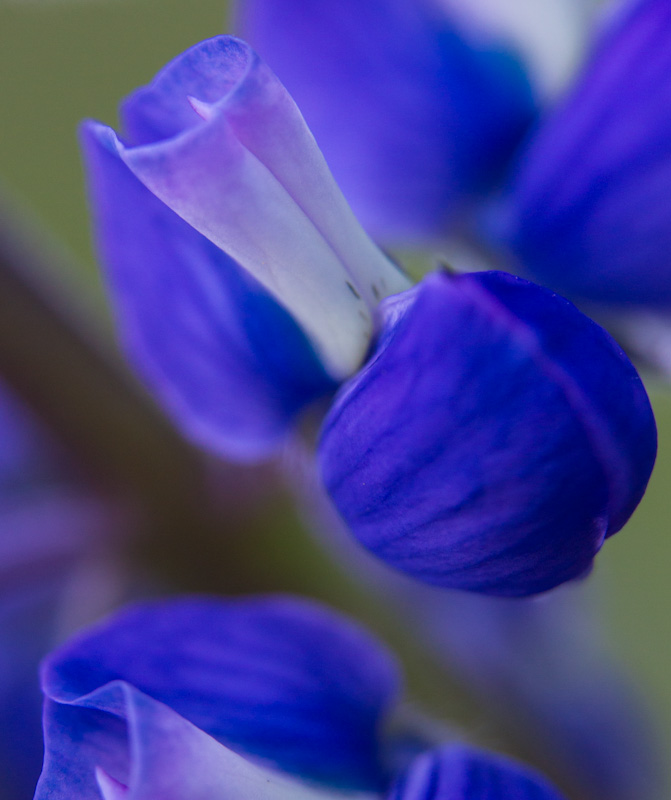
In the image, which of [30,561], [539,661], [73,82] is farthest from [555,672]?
[73,82]

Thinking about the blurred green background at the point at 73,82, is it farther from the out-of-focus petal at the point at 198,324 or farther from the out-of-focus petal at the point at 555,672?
the out-of-focus petal at the point at 198,324

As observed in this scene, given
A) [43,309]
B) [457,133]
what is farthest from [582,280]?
[43,309]

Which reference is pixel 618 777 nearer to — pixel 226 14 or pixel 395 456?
pixel 395 456

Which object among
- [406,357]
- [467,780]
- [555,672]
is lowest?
[555,672]

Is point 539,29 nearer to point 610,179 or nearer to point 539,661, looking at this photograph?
point 610,179

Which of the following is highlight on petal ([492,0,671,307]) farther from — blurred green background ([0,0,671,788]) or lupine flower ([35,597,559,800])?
blurred green background ([0,0,671,788])

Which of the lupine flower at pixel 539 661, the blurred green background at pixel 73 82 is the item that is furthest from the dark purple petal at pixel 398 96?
the blurred green background at pixel 73 82

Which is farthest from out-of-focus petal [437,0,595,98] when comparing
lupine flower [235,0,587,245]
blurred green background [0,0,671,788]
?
blurred green background [0,0,671,788]
